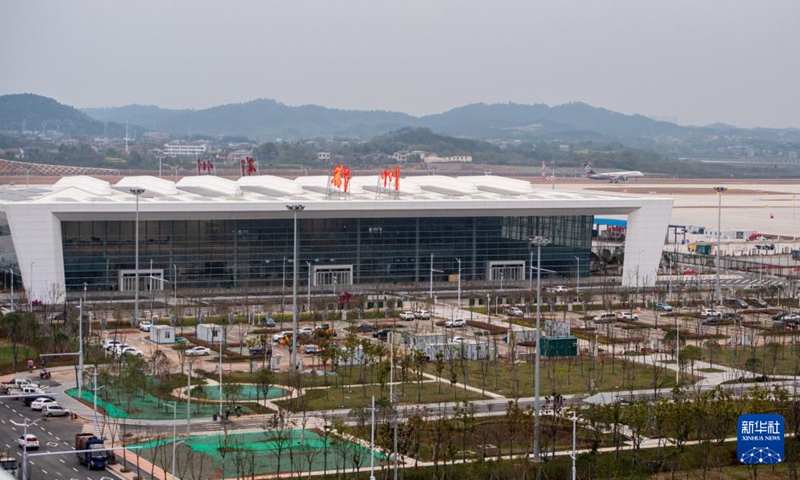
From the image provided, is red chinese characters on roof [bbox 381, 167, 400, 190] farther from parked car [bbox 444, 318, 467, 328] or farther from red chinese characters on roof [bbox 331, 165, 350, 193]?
parked car [bbox 444, 318, 467, 328]

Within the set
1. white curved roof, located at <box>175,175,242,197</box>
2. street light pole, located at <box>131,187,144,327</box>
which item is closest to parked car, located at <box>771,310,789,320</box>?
street light pole, located at <box>131,187,144,327</box>

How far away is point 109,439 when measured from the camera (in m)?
23.9

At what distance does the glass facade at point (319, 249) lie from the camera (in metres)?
44.2

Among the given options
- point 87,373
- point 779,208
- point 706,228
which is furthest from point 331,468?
point 779,208

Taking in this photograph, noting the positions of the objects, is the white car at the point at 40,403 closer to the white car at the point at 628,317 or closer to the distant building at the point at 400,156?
the white car at the point at 628,317

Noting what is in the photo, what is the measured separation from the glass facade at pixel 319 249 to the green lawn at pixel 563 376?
606 inches

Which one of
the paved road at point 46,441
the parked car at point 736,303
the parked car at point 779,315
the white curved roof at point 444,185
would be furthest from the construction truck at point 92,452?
the white curved roof at point 444,185

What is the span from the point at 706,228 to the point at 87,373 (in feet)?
173

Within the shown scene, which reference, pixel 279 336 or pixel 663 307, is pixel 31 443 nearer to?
pixel 279 336

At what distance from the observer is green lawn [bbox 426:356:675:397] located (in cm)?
2927

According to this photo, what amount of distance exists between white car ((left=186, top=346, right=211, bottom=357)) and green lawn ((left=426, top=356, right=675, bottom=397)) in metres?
6.07

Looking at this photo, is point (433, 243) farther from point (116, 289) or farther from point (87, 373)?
point (87, 373)

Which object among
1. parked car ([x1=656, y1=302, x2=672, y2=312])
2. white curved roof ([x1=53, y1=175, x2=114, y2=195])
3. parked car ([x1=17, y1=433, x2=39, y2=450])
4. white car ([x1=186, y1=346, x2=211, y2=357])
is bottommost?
parked car ([x1=656, y1=302, x2=672, y2=312])

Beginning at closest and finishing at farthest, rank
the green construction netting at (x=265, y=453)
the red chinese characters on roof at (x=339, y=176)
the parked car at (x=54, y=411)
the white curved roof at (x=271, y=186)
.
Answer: the green construction netting at (x=265, y=453) → the parked car at (x=54, y=411) → the red chinese characters on roof at (x=339, y=176) → the white curved roof at (x=271, y=186)
